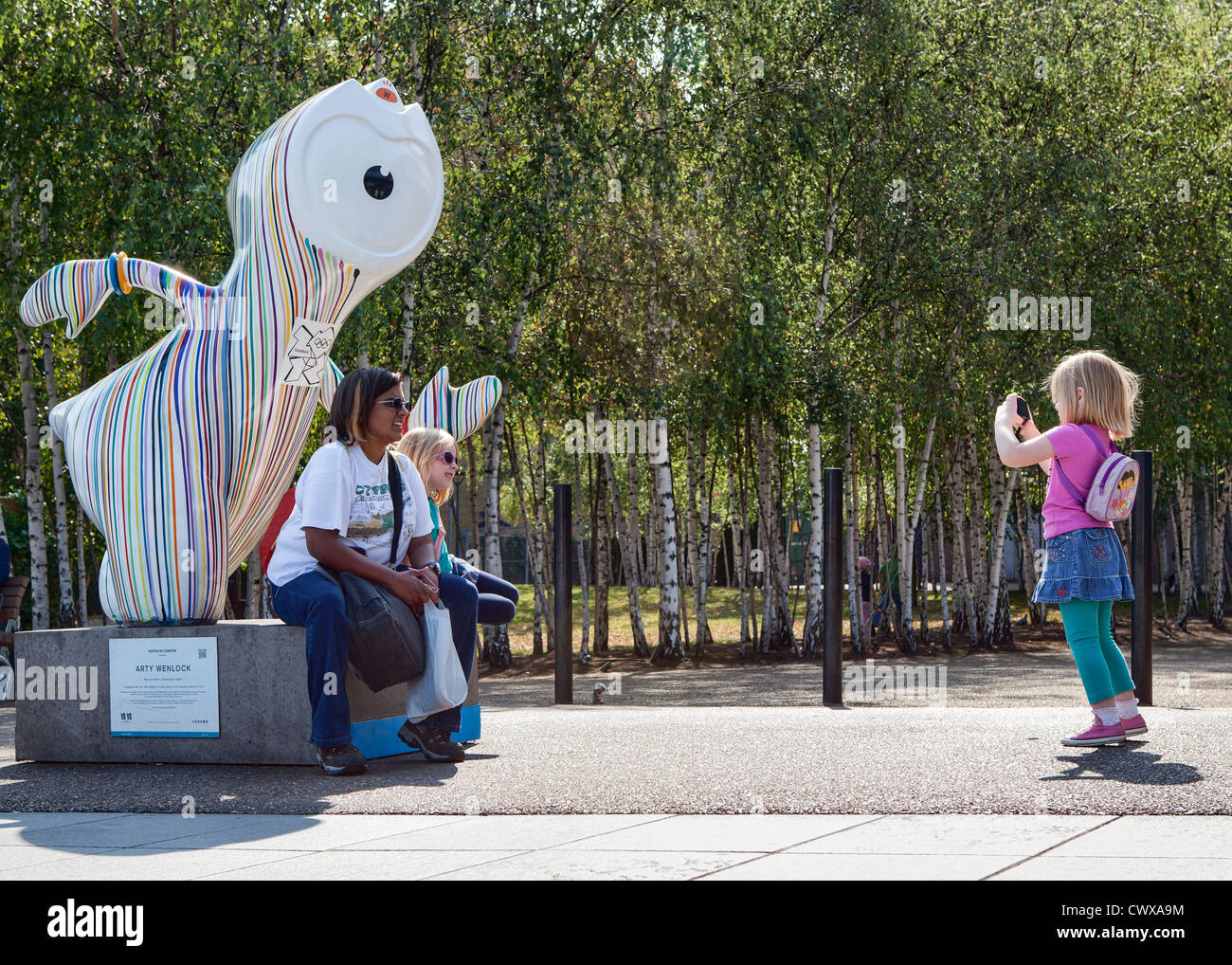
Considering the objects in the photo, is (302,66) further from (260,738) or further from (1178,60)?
(1178,60)

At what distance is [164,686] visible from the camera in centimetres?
659

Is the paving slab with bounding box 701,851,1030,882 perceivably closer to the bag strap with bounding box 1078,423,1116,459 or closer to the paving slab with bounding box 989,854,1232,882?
the paving slab with bounding box 989,854,1232,882

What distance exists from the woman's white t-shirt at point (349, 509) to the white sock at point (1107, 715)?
3.06m

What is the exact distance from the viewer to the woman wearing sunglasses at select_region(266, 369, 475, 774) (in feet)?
19.4

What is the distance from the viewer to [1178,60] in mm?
21672

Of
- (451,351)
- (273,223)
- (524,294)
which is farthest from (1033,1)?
(273,223)

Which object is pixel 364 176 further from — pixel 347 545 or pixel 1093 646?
pixel 1093 646

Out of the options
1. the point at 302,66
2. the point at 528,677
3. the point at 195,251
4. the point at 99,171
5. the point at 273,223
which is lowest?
the point at 528,677

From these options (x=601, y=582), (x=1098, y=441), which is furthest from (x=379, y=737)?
(x=601, y=582)

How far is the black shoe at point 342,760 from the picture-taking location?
5.88m

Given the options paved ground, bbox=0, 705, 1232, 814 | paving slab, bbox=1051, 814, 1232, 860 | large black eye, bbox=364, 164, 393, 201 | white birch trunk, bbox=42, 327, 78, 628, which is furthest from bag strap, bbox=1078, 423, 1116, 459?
white birch trunk, bbox=42, 327, 78, 628

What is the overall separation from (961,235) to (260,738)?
15485 mm

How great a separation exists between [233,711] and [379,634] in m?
0.99

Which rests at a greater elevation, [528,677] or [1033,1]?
[1033,1]
